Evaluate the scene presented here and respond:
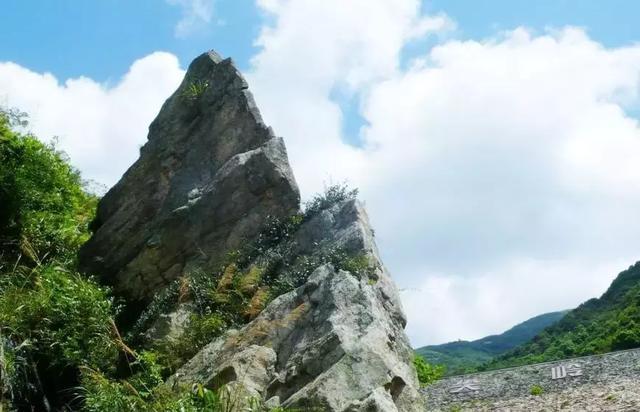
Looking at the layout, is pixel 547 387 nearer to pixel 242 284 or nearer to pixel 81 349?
pixel 242 284

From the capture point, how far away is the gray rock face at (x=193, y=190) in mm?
14578

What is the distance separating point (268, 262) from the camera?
13.2 meters

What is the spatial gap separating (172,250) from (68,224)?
13.4 feet

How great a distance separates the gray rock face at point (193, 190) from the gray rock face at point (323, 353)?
3.13 m

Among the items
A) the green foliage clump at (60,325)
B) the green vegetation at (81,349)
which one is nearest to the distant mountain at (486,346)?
the green vegetation at (81,349)

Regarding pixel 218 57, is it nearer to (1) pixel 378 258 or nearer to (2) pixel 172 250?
(2) pixel 172 250

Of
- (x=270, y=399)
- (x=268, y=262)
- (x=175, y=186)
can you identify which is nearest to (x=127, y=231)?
(x=175, y=186)

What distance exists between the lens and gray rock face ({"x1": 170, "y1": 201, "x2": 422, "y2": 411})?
29.3ft

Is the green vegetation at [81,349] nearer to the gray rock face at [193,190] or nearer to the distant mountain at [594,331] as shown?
the gray rock face at [193,190]

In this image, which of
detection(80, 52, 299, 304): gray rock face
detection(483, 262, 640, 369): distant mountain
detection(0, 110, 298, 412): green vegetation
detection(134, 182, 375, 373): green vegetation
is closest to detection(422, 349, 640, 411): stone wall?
detection(134, 182, 375, 373): green vegetation

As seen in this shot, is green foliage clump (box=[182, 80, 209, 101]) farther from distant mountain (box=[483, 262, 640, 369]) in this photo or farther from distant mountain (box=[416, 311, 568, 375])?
distant mountain (box=[416, 311, 568, 375])

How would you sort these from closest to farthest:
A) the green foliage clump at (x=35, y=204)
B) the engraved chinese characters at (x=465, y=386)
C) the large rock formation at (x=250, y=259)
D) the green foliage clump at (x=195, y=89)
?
the large rock formation at (x=250, y=259) < the engraved chinese characters at (x=465, y=386) < the green foliage clump at (x=35, y=204) < the green foliage clump at (x=195, y=89)

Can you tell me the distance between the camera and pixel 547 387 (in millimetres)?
11906

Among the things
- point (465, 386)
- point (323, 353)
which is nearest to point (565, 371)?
point (465, 386)
